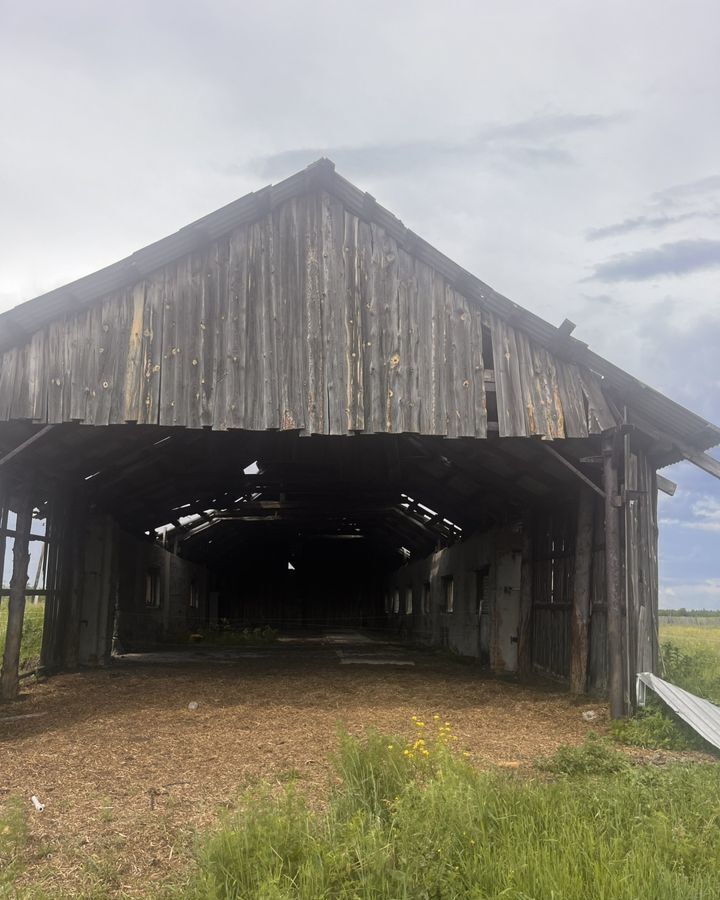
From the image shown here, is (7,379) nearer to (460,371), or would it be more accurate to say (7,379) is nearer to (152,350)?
(152,350)

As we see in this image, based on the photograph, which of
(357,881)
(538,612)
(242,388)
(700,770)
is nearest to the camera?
(357,881)

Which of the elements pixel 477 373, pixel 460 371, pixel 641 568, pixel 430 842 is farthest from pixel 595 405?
pixel 430 842

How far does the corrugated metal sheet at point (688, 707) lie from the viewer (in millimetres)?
9328

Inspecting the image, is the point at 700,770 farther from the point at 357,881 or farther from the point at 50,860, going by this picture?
the point at 50,860

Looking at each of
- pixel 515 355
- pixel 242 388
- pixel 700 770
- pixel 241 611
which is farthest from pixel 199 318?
pixel 241 611

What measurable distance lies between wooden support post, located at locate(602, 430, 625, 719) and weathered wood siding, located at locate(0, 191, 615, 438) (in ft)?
1.58

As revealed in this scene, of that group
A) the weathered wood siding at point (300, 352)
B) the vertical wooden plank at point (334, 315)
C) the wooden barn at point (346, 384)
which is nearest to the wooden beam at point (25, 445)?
the wooden barn at point (346, 384)

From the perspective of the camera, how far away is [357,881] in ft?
16.2

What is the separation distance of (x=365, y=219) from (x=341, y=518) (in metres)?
14.6

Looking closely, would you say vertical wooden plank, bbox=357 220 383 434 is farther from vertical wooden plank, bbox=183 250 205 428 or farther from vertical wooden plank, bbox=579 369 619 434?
vertical wooden plank, bbox=579 369 619 434

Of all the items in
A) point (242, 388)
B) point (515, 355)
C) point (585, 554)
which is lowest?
point (585, 554)

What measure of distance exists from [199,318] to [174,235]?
1.15m

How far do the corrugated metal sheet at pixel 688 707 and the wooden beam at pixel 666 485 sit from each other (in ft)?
9.75

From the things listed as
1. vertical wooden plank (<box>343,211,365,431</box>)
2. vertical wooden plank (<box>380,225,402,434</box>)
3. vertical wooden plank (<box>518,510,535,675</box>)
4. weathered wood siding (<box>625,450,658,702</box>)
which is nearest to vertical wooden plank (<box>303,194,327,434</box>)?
vertical wooden plank (<box>343,211,365,431</box>)
